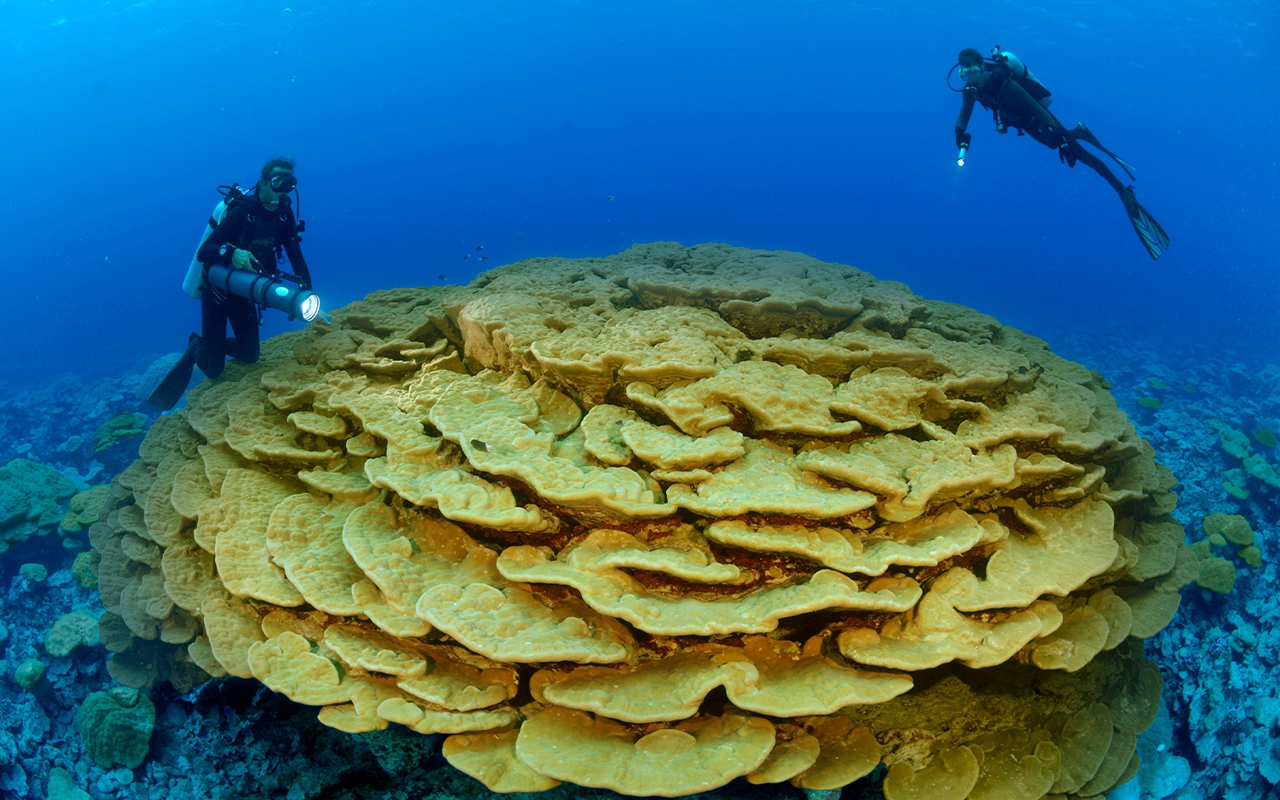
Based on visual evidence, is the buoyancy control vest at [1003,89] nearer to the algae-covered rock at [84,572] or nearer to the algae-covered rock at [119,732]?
the algae-covered rock at [119,732]

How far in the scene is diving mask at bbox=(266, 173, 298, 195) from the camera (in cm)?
636

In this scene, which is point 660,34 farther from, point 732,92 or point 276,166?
point 276,166

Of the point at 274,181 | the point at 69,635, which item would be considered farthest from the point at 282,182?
the point at 69,635

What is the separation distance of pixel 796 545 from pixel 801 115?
288 feet

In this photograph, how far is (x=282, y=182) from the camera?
641 cm

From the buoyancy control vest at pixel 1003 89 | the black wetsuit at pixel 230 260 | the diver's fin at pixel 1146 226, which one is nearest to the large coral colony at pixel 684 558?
the black wetsuit at pixel 230 260

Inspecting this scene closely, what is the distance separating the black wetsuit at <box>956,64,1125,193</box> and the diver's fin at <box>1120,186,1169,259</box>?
191mm

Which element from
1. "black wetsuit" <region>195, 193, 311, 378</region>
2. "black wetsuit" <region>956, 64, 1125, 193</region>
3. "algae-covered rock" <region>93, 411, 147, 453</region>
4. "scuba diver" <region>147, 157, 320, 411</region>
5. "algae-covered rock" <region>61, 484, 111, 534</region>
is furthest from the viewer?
"algae-covered rock" <region>93, 411, 147, 453</region>

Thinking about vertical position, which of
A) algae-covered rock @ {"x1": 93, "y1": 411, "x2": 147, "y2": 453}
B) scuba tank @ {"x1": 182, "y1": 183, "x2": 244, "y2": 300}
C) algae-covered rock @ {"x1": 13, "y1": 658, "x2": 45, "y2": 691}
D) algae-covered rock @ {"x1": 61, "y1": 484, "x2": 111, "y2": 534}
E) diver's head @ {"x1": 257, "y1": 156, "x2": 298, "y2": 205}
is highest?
diver's head @ {"x1": 257, "y1": 156, "x2": 298, "y2": 205}

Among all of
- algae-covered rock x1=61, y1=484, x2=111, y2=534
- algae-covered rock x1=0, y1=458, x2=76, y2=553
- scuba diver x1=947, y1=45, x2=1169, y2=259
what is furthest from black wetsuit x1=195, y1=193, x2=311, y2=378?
scuba diver x1=947, y1=45, x2=1169, y2=259

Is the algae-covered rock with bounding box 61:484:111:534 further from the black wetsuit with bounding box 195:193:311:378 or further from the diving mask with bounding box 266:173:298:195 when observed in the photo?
the diving mask with bounding box 266:173:298:195

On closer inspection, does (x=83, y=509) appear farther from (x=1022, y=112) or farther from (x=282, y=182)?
(x=1022, y=112)

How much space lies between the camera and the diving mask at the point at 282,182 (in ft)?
20.9

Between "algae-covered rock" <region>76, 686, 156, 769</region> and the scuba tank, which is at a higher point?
the scuba tank
